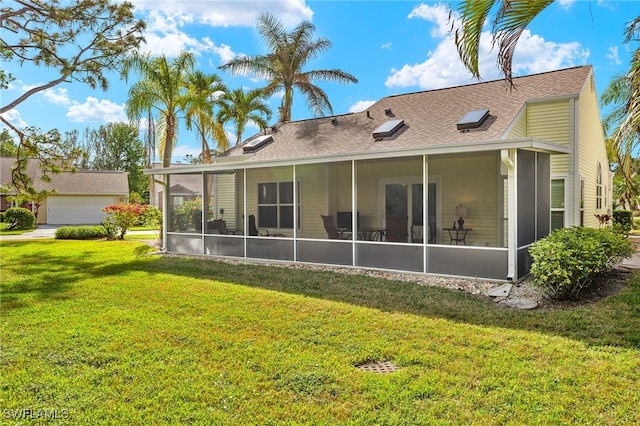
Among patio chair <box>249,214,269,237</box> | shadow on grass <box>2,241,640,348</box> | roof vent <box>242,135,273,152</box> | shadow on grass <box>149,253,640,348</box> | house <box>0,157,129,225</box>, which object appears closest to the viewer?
shadow on grass <box>149,253,640,348</box>

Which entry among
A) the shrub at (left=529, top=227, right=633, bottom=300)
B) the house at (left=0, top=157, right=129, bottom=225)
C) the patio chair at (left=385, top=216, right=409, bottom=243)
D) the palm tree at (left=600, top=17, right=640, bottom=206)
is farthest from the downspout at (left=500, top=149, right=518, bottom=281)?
the house at (left=0, top=157, right=129, bottom=225)

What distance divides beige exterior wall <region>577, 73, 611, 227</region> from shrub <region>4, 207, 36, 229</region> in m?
27.8

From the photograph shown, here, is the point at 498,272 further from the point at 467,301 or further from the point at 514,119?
the point at 514,119

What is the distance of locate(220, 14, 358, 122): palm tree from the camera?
20.3 metres

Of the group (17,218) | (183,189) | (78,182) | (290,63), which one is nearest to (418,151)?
(183,189)

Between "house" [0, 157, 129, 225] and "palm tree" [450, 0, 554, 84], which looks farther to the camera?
"house" [0, 157, 129, 225]

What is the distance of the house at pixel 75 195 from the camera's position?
33.5 m

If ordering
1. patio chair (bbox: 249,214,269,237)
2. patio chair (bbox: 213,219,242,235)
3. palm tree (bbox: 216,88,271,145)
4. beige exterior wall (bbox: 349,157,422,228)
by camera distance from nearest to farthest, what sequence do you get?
beige exterior wall (bbox: 349,157,422,228)
patio chair (bbox: 249,214,269,237)
patio chair (bbox: 213,219,242,235)
palm tree (bbox: 216,88,271,145)

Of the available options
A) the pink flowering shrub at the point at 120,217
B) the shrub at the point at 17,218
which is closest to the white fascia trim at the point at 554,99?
the pink flowering shrub at the point at 120,217

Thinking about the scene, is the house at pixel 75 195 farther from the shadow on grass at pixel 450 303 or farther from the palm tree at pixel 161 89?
the shadow on grass at pixel 450 303

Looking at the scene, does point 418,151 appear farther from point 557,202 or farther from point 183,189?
point 183,189

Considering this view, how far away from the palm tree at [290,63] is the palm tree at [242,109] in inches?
97.4

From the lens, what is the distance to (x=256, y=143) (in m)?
15.7

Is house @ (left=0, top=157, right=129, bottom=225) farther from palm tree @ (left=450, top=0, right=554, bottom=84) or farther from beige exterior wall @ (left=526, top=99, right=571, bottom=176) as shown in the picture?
palm tree @ (left=450, top=0, right=554, bottom=84)
